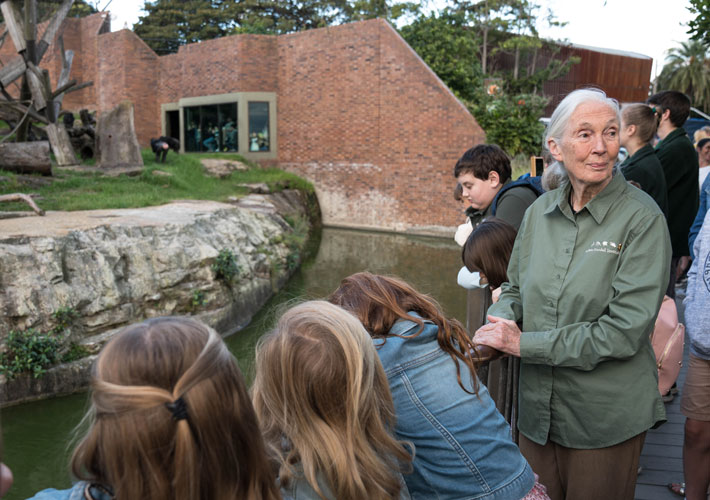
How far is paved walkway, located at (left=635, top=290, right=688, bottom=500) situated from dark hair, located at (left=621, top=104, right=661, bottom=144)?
1.72 meters

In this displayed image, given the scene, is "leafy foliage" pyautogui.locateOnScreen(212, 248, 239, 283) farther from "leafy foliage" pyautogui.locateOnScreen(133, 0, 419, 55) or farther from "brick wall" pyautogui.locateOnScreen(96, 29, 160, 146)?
"leafy foliage" pyautogui.locateOnScreen(133, 0, 419, 55)

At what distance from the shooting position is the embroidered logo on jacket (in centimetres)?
180

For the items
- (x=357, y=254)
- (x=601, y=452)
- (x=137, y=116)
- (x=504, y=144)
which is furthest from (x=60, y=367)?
(x=137, y=116)

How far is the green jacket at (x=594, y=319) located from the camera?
69.1 inches

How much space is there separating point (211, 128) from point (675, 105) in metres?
19.6

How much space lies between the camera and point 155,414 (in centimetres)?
110

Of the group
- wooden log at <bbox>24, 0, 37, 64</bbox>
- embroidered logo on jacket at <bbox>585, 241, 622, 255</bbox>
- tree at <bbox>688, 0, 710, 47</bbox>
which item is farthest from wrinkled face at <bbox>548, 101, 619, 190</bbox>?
wooden log at <bbox>24, 0, 37, 64</bbox>

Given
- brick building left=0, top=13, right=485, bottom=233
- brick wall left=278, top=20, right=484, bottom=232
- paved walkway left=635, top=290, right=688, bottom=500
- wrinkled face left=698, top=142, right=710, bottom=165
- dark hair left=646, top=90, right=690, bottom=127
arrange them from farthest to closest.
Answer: brick building left=0, top=13, right=485, bottom=233
brick wall left=278, top=20, right=484, bottom=232
wrinkled face left=698, top=142, right=710, bottom=165
dark hair left=646, top=90, right=690, bottom=127
paved walkway left=635, top=290, right=688, bottom=500

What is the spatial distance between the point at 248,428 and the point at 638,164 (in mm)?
3023

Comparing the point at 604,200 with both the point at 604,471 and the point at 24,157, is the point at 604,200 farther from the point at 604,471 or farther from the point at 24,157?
the point at 24,157

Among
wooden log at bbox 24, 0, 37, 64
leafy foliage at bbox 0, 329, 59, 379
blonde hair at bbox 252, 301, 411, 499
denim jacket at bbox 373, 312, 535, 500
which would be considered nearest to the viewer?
blonde hair at bbox 252, 301, 411, 499

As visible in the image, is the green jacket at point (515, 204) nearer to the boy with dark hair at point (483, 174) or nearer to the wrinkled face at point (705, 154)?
the boy with dark hair at point (483, 174)

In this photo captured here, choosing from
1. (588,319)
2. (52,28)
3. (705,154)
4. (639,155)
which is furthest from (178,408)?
(52,28)

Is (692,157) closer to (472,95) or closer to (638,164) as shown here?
(638,164)
